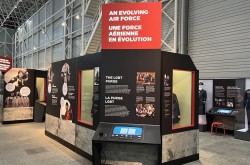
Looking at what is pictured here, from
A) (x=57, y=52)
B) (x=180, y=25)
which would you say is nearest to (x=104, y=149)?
(x=180, y=25)

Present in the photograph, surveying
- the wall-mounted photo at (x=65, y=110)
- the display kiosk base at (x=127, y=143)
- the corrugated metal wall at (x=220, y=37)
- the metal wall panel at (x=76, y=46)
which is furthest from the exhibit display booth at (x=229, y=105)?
the metal wall panel at (x=76, y=46)

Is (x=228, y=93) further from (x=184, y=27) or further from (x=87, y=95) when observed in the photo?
(x=87, y=95)

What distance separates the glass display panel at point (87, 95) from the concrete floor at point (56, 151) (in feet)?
2.82

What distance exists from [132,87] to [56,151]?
8.97 feet

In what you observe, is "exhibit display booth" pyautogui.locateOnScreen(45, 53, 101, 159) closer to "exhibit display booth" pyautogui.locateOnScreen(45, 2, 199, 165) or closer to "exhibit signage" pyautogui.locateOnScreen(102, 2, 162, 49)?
"exhibit display booth" pyautogui.locateOnScreen(45, 2, 199, 165)

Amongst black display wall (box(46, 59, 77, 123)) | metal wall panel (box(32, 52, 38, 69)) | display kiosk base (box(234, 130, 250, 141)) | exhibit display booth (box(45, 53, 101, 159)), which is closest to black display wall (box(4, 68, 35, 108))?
black display wall (box(46, 59, 77, 123))

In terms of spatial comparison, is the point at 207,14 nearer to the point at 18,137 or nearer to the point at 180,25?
the point at 180,25

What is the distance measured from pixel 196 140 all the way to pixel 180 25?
17.7 ft

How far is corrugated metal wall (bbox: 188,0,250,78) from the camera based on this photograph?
734cm

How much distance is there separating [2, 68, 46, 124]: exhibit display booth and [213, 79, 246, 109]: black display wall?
Answer: 22.6 ft

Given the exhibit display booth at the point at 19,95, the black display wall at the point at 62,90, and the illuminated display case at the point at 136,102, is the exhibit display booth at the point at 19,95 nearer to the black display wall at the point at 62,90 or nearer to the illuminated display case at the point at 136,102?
the black display wall at the point at 62,90

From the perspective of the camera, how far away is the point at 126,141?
11.7ft

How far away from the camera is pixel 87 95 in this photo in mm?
5238

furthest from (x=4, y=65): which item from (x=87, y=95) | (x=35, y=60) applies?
(x=35, y=60)
